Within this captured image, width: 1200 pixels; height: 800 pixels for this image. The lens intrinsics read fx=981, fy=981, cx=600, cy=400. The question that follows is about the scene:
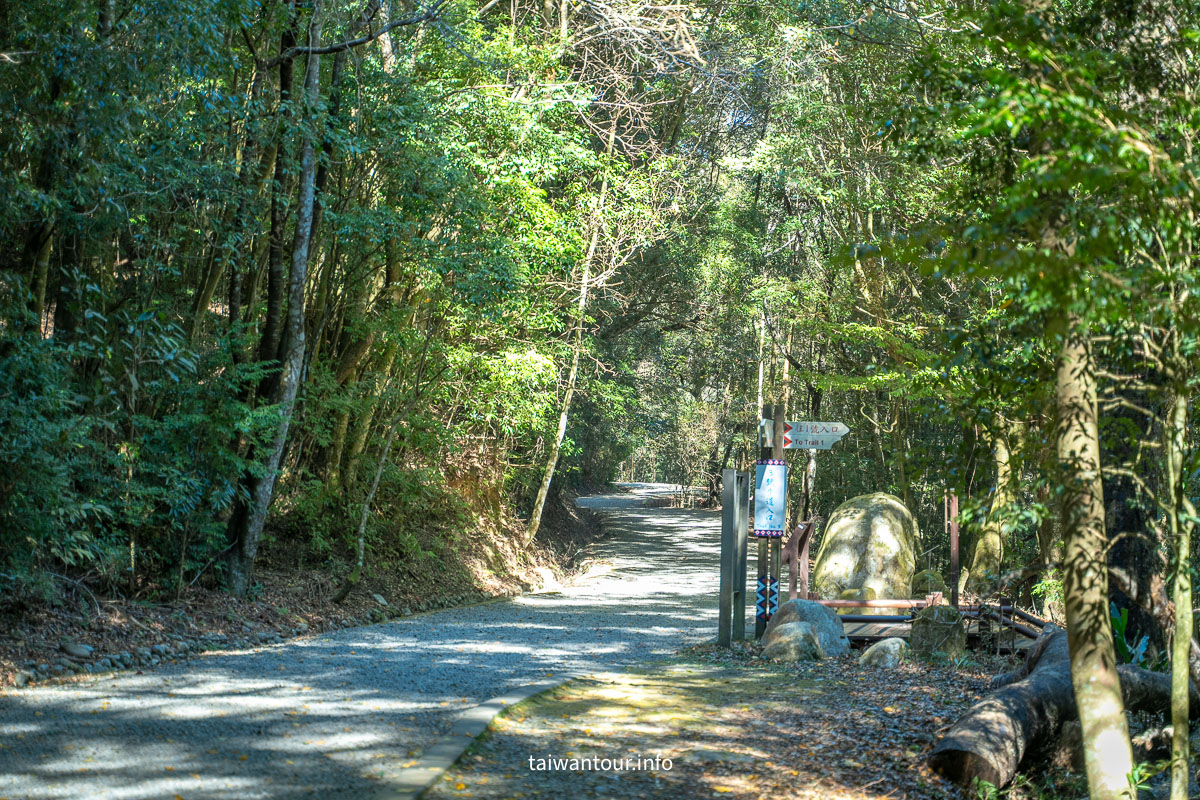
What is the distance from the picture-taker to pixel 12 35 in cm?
723

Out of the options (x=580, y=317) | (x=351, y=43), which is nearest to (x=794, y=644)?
(x=351, y=43)

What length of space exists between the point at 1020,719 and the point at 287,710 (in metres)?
4.41

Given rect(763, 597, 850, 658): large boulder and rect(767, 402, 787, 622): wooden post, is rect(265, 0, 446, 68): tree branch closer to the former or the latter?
rect(767, 402, 787, 622): wooden post

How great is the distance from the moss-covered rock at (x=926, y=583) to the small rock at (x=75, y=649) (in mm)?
10595

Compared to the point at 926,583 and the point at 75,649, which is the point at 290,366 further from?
the point at 926,583

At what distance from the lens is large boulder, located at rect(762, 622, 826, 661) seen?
9.43m

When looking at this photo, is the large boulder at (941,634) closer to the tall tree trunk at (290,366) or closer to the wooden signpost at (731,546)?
the wooden signpost at (731,546)

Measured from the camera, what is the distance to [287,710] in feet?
20.2

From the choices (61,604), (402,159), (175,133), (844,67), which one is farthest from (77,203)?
(844,67)

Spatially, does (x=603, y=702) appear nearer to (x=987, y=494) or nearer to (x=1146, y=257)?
(x=987, y=494)

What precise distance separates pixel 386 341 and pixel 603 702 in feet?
27.9

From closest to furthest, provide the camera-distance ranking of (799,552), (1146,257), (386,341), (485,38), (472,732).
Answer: (1146,257) < (472,732) < (799,552) < (386,341) < (485,38)

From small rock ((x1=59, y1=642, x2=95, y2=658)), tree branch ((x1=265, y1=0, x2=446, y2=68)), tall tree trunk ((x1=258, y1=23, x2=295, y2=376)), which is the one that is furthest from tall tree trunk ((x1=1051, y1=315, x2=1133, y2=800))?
tall tree trunk ((x1=258, y1=23, x2=295, y2=376))

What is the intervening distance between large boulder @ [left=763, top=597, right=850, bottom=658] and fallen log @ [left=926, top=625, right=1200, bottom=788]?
2941mm
